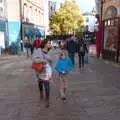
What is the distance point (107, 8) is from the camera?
30.1 meters

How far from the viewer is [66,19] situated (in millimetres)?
78562

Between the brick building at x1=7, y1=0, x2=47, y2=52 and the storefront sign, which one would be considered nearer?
the storefront sign

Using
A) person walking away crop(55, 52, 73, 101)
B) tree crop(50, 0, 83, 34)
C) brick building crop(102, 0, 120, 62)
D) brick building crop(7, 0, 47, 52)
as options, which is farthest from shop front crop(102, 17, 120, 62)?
tree crop(50, 0, 83, 34)

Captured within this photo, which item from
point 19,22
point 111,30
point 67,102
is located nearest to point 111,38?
point 111,30

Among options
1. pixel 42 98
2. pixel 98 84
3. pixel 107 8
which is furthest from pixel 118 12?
pixel 42 98

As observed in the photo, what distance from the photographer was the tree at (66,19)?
78.2m

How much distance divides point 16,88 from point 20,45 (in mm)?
36324

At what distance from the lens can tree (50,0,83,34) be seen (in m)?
78.2

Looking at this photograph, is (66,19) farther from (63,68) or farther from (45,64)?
(45,64)

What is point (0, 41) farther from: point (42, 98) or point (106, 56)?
point (42, 98)

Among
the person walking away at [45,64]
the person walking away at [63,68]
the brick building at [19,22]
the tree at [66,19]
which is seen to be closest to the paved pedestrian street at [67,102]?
the person walking away at [63,68]

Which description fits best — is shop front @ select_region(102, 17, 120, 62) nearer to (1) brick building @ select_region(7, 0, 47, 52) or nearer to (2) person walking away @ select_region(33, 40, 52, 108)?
(2) person walking away @ select_region(33, 40, 52, 108)

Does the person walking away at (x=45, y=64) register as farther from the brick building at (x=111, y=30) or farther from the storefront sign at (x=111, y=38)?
the storefront sign at (x=111, y=38)

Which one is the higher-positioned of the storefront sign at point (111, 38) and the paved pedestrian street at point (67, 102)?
the storefront sign at point (111, 38)
